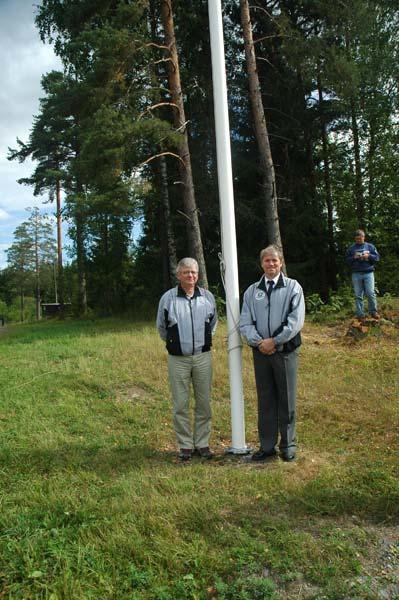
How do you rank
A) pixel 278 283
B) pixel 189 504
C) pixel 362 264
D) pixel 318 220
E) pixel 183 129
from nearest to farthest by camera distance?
pixel 189 504 → pixel 278 283 → pixel 362 264 → pixel 183 129 → pixel 318 220

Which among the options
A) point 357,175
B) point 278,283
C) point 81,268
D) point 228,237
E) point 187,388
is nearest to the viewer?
point 278,283

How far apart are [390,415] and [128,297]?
59.9 ft

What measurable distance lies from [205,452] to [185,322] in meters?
1.33

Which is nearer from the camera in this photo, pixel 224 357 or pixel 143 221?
pixel 224 357

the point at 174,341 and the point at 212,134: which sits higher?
the point at 212,134

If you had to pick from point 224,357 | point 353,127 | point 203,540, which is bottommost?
point 203,540

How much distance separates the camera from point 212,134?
19672 mm

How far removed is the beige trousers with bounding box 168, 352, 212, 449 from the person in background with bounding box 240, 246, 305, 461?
52 cm

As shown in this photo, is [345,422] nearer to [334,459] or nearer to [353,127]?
[334,459]

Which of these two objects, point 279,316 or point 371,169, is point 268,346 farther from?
point 371,169

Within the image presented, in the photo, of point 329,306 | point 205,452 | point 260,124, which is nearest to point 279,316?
point 205,452

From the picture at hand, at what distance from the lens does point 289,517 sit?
367 cm

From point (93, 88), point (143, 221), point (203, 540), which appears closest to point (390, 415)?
point (203, 540)

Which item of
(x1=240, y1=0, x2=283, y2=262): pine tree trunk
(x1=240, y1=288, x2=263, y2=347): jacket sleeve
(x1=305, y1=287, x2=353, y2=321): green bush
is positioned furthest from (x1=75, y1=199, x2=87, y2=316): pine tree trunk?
(x1=240, y1=288, x2=263, y2=347): jacket sleeve
